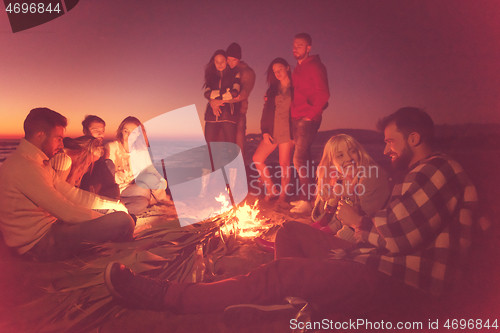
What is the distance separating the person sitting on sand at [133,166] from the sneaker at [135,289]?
0.57 m

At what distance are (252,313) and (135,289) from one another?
2.48 ft

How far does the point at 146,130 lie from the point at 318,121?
143 centimetres

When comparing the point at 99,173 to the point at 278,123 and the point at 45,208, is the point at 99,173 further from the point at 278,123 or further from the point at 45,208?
the point at 278,123

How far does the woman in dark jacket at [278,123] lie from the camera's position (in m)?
2.17

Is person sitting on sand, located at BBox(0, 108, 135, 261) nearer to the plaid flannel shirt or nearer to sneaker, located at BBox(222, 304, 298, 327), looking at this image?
sneaker, located at BBox(222, 304, 298, 327)

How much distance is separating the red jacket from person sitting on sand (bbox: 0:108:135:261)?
5.42ft

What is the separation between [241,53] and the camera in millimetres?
2189

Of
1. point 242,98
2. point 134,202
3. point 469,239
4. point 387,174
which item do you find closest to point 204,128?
point 242,98

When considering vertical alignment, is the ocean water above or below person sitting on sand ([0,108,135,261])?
above

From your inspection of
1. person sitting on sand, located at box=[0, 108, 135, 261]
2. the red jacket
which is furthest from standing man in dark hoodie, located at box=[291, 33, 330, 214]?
person sitting on sand, located at box=[0, 108, 135, 261]

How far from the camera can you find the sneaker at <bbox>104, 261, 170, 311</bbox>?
66.0 inches

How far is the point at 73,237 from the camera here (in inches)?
75.3

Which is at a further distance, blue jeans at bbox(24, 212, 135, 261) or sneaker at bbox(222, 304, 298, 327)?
blue jeans at bbox(24, 212, 135, 261)

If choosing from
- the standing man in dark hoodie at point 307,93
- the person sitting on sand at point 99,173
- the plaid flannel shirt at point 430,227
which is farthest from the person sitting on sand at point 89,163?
the plaid flannel shirt at point 430,227
